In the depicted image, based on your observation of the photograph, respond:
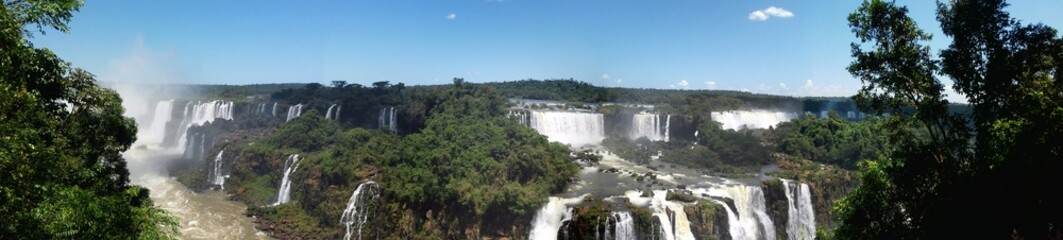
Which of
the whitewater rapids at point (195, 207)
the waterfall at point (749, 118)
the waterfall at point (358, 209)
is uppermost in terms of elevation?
the waterfall at point (749, 118)

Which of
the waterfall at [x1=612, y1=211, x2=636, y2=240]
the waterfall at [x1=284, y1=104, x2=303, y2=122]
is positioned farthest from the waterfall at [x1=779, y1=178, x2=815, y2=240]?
the waterfall at [x1=284, y1=104, x2=303, y2=122]

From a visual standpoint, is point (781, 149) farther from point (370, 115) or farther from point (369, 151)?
point (370, 115)

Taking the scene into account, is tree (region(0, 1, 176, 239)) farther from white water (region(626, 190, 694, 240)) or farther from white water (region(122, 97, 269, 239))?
white water (region(626, 190, 694, 240))

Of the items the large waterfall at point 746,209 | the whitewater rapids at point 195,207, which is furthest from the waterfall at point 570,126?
the whitewater rapids at point 195,207

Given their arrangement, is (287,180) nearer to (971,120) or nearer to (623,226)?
(623,226)

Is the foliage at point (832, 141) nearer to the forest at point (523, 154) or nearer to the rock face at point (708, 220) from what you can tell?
the forest at point (523, 154)

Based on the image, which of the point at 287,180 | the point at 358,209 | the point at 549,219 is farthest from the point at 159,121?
the point at 549,219
